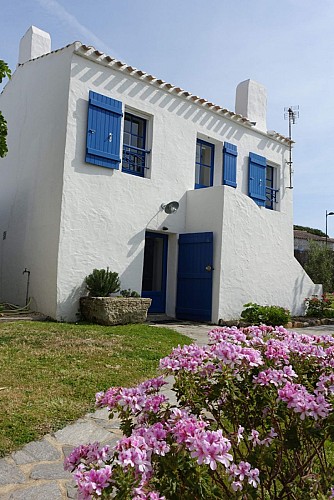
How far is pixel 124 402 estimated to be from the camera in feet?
5.57

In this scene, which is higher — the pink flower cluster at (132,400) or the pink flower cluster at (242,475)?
the pink flower cluster at (132,400)

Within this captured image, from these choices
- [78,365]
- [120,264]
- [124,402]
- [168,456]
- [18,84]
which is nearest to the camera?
[168,456]

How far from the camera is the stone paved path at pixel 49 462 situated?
2.34m

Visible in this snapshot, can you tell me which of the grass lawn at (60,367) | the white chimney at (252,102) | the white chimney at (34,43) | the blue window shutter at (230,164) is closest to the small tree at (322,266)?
the white chimney at (252,102)

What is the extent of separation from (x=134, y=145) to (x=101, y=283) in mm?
3618

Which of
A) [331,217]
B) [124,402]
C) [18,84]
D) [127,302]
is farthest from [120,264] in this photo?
[331,217]

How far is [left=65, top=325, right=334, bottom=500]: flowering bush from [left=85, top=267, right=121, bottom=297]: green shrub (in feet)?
20.9

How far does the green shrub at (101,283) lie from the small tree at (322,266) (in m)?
14.4

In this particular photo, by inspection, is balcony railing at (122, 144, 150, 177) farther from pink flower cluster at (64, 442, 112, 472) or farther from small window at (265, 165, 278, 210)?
pink flower cluster at (64, 442, 112, 472)

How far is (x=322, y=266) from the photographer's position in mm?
20281

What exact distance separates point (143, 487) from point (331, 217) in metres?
35.9

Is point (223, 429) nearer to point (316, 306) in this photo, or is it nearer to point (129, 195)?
point (129, 195)

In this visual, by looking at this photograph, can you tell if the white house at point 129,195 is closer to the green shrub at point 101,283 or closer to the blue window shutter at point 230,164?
the blue window shutter at point 230,164

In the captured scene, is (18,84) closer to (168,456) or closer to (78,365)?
(78,365)
